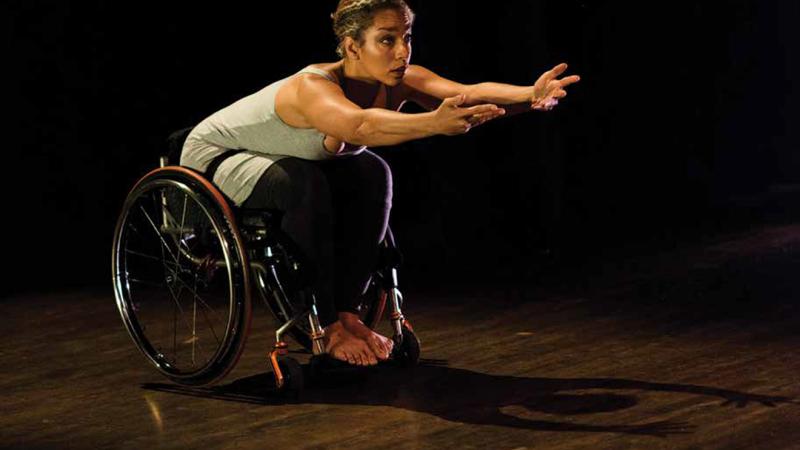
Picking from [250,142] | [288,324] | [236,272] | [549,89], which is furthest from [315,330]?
[549,89]

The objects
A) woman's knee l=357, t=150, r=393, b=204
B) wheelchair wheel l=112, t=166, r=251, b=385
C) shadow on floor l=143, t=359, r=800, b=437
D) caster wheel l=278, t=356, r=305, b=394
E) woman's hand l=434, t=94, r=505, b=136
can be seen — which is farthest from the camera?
woman's knee l=357, t=150, r=393, b=204

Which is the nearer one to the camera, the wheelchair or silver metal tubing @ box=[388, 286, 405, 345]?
the wheelchair

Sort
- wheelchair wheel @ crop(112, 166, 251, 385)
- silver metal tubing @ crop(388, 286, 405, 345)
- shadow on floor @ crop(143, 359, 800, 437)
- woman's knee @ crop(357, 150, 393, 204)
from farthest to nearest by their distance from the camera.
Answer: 1. silver metal tubing @ crop(388, 286, 405, 345)
2. woman's knee @ crop(357, 150, 393, 204)
3. wheelchair wheel @ crop(112, 166, 251, 385)
4. shadow on floor @ crop(143, 359, 800, 437)

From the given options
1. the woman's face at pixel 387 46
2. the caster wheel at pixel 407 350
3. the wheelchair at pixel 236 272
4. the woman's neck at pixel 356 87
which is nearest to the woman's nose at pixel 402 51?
the woman's face at pixel 387 46

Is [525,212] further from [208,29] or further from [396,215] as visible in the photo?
[208,29]

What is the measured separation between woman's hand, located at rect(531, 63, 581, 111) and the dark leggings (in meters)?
0.40

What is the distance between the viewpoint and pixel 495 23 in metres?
5.60

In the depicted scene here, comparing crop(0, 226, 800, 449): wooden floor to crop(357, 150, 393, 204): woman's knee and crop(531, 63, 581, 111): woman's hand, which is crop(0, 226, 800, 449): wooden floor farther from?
crop(531, 63, 581, 111): woman's hand

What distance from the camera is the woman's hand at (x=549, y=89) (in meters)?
3.18

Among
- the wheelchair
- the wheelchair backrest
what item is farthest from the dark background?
the wheelchair

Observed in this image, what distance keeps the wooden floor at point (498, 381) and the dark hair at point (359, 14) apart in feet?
2.70

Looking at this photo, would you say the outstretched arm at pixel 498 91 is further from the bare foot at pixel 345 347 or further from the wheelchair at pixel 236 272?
the bare foot at pixel 345 347

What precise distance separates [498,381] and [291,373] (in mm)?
486

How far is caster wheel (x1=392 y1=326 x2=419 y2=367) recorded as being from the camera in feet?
11.6
